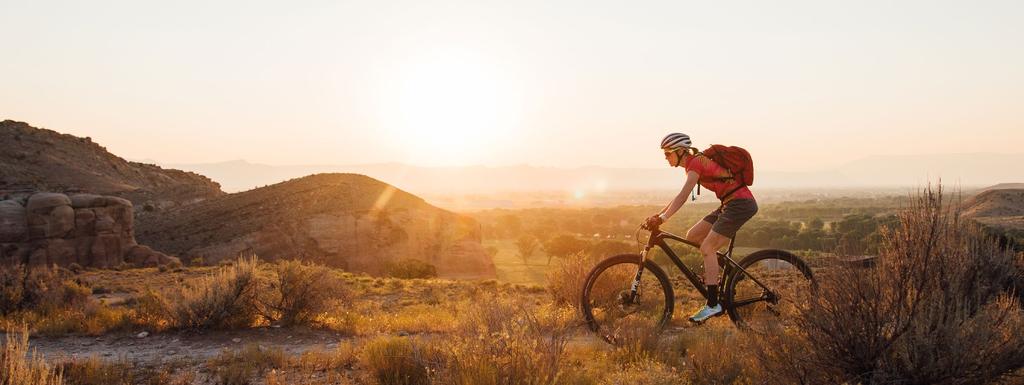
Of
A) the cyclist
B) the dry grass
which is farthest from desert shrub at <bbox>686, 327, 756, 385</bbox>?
the dry grass

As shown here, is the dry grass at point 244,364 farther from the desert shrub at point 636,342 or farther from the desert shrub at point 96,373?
the desert shrub at point 636,342

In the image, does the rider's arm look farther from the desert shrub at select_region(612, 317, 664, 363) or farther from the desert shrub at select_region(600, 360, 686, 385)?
the desert shrub at select_region(600, 360, 686, 385)

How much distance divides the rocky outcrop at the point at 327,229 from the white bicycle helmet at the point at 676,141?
31.4 metres

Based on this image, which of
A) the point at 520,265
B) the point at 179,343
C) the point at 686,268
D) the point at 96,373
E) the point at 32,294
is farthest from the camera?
the point at 520,265

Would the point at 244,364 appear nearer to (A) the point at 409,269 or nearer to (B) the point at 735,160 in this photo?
(B) the point at 735,160

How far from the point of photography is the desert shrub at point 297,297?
9.84 meters

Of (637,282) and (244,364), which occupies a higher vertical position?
(637,282)

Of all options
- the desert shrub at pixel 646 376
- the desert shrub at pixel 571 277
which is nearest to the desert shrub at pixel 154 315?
the desert shrub at pixel 571 277

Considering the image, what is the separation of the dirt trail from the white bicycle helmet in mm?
5183

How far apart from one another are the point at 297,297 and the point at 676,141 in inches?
270

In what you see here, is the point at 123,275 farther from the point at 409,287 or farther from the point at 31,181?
the point at 31,181

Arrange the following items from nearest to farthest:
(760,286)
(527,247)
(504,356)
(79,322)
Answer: (504,356) < (760,286) < (79,322) < (527,247)

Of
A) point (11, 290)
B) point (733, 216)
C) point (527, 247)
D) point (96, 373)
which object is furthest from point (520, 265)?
point (96, 373)

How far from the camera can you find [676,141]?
21.7 feet
